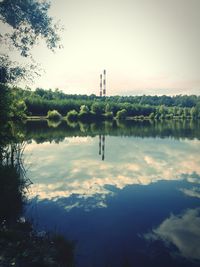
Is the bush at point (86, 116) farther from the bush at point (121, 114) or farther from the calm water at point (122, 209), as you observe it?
the calm water at point (122, 209)

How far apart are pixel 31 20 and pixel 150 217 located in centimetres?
1595

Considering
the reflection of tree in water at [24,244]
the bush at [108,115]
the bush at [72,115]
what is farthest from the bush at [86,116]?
the reflection of tree in water at [24,244]

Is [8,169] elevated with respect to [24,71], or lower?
lower

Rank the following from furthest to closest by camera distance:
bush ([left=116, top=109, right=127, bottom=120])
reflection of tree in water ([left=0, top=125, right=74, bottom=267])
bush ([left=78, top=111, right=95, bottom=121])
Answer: bush ([left=116, top=109, right=127, bottom=120]), bush ([left=78, top=111, right=95, bottom=121]), reflection of tree in water ([left=0, top=125, right=74, bottom=267])

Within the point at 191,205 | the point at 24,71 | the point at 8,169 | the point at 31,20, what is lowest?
the point at 191,205

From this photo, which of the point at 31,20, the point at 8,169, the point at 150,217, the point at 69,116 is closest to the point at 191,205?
the point at 150,217

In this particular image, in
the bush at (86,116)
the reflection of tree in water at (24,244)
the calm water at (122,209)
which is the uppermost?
the bush at (86,116)

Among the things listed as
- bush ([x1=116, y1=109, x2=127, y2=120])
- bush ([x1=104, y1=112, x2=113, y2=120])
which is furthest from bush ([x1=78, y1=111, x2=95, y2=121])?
bush ([x1=116, y1=109, x2=127, y2=120])

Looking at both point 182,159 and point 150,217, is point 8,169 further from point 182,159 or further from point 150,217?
point 182,159

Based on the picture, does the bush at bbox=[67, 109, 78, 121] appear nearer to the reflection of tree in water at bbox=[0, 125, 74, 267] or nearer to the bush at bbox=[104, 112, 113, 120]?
the bush at bbox=[104, 112, 113, 120]

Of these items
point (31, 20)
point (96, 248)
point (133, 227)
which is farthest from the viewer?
point (31, 20)

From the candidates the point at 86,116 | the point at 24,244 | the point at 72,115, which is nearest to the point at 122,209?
the point at 24,244

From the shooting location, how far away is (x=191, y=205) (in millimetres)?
19062

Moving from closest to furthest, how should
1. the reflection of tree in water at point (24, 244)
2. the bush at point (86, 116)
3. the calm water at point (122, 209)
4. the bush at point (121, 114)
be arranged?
the reflection of tree in water at point (24, 244), the calm water at point (122, 209), the bush at point (86, 116), the bush at point (121, 114)
